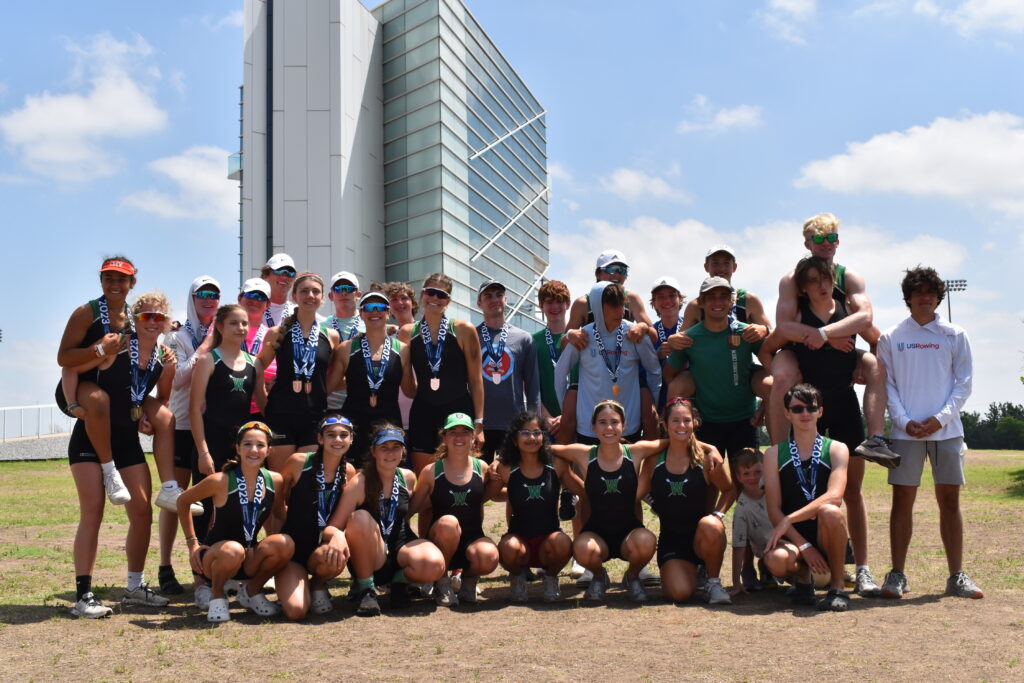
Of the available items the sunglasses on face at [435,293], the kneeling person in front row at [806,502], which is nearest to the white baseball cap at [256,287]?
the sunglasses on face at [435,293]

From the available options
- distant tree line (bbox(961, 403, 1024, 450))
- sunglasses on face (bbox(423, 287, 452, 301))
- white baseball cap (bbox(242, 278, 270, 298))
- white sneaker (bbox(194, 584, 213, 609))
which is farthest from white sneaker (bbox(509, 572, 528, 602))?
distant tree line (bbox(961, 403, 1024, 450))

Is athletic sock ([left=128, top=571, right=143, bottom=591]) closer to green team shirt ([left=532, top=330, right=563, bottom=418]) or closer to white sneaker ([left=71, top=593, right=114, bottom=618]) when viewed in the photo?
white sneaker ([left=71, top=593, right=114, bottom=618])

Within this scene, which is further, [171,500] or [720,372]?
[720,372]

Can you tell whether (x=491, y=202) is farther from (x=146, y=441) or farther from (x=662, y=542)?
(x=662, y=542)

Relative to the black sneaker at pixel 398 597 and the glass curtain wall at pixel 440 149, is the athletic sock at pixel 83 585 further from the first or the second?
the glass curtain wall at pixel 440 149

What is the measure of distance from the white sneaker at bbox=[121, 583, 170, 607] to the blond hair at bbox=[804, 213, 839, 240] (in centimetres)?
614

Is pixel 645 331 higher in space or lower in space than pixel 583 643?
higher

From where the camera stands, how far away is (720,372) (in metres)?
6.82

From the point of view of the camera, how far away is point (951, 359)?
6.41 m

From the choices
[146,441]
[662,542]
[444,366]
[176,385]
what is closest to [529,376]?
[444,366]

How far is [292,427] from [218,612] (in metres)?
1.55

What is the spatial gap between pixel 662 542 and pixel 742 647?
165cm

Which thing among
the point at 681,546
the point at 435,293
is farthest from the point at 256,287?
the point at 681,546

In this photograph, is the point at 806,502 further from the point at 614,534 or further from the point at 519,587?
the point at 519,587
